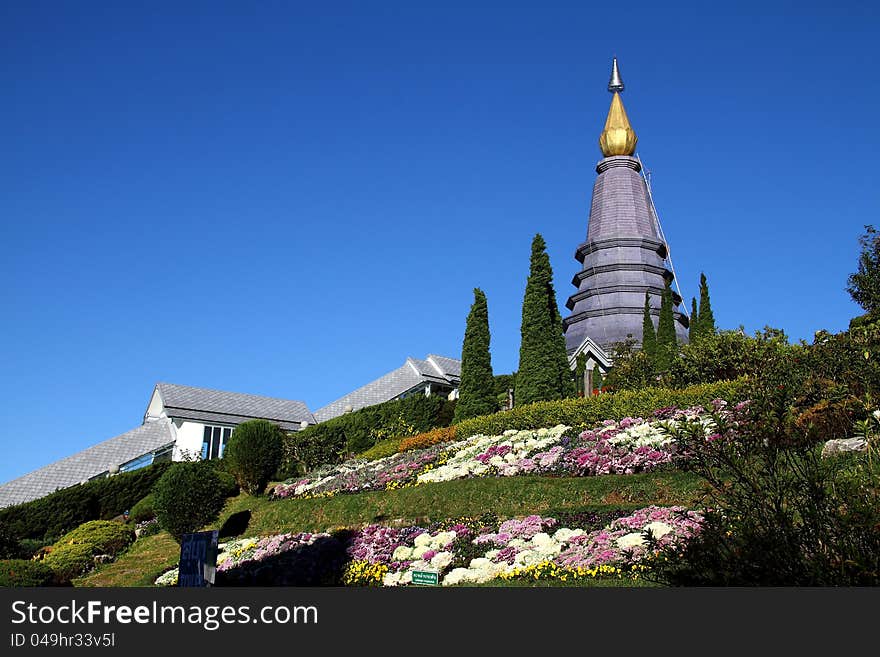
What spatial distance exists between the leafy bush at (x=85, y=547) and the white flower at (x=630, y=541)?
53.1ft

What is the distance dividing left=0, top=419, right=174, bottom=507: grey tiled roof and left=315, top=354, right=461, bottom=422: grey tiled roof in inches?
409

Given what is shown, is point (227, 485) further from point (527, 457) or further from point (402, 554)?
point (402, 554)

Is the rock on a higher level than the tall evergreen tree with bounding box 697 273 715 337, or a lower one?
lower

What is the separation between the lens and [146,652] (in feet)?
17.3

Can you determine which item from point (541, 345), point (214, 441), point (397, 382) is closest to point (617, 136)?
point (397, 382)

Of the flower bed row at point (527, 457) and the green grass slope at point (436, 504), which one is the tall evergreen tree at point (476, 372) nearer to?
the flower bed row at point (527, 457)

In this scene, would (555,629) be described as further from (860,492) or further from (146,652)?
(860,492)

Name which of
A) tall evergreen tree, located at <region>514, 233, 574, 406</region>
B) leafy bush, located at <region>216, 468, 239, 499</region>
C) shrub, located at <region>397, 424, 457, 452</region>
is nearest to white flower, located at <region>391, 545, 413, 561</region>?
leafy bush, located at <region>216, 468, 239, 499</region>

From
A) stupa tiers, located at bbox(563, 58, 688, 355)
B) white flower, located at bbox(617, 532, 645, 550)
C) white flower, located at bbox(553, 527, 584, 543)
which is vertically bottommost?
white flower, located at bbox(617, 532, 645, 550)

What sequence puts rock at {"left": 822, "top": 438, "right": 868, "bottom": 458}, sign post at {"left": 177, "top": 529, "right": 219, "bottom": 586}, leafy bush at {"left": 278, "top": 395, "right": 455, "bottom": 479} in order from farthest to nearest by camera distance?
leafy bush at {"left": 278, "top": 395, "right": 455, "bottom": 479}
rock at {"left": 822, "top": 438, "right": 868, "bottom": 458}
sign post at {"left": 177, "top": 529, "right": 219, "bottom": 586}

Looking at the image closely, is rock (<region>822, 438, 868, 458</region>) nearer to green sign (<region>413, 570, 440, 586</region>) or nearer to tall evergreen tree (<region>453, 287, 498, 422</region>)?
green sign (<region>413, 570, 440, 586</region>)

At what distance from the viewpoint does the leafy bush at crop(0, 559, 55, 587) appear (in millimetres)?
16484

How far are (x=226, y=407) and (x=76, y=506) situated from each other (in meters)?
13.6

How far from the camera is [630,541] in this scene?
11.8 metres
